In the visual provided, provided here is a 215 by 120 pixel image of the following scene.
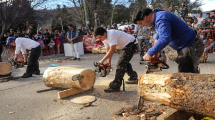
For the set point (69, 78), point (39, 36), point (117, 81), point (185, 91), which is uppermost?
point (39, 36)

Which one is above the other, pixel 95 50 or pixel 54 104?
pixel 95 50

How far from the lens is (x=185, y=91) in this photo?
2.19m

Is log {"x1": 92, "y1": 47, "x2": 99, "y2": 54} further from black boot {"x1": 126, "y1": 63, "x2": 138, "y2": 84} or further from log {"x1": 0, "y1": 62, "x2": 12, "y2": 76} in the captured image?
black boot {"x1": 126, "y1": 63, "x2": 138, "y2": 84}

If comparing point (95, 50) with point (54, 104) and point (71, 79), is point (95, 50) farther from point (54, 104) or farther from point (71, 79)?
point (54, 104)

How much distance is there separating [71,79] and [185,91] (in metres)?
2.49

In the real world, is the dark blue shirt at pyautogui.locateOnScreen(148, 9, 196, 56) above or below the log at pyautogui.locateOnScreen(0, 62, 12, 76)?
above

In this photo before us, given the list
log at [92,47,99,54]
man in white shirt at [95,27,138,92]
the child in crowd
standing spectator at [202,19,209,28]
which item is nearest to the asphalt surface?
man in white shirt at [95,27,138,92]

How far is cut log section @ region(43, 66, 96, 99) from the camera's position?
4004mm

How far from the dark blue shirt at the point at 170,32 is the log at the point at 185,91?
1.37 feet

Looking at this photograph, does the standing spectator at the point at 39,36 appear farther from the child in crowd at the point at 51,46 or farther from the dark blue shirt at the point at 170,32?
the dark blue shirt at the point at 170,32

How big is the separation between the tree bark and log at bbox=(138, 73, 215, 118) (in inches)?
71.3

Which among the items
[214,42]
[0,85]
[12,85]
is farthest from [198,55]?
[214,42]

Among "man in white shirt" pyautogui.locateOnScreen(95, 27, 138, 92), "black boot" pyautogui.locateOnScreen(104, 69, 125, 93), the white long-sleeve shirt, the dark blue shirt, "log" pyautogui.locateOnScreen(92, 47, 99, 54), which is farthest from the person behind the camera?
"log" pyautogui.locateOnScreen(92, 47, 99, 54)

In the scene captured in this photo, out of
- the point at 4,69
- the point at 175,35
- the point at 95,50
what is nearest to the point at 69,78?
the point at 175,35
